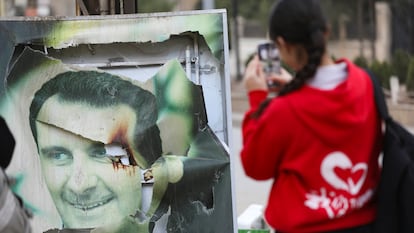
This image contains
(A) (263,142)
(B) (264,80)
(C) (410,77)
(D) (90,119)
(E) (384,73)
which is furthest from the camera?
(E) (384,73)

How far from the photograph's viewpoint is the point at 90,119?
396 centimetres

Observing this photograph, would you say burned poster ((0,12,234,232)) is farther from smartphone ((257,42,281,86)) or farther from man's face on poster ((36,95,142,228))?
smartphone ((257,42,281,86))

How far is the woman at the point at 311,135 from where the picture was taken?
2.79m

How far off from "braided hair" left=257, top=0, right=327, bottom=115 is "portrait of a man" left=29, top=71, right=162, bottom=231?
1.24 m

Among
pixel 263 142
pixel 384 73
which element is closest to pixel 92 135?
pixel 263 142

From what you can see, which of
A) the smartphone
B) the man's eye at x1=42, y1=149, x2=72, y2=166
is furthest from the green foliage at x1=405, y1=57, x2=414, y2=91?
the smartphone

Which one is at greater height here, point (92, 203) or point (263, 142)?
point (263, 142)

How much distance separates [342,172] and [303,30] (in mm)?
472

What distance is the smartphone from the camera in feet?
9.75

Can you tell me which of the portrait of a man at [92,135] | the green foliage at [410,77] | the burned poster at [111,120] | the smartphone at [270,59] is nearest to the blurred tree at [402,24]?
the green foliage at [410,77]

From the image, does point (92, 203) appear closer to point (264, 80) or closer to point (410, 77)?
point (264, 80)

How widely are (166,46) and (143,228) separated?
837mm

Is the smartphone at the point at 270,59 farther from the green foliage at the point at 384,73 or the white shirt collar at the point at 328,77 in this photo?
the green foliage at the point at 384,73

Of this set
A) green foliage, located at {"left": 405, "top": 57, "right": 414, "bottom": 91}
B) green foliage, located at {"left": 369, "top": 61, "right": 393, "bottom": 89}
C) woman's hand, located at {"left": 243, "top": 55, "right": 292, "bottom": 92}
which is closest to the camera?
woman's hand, located at {"left": 243, "top": 55, "right": 292, "bottom": 92}
